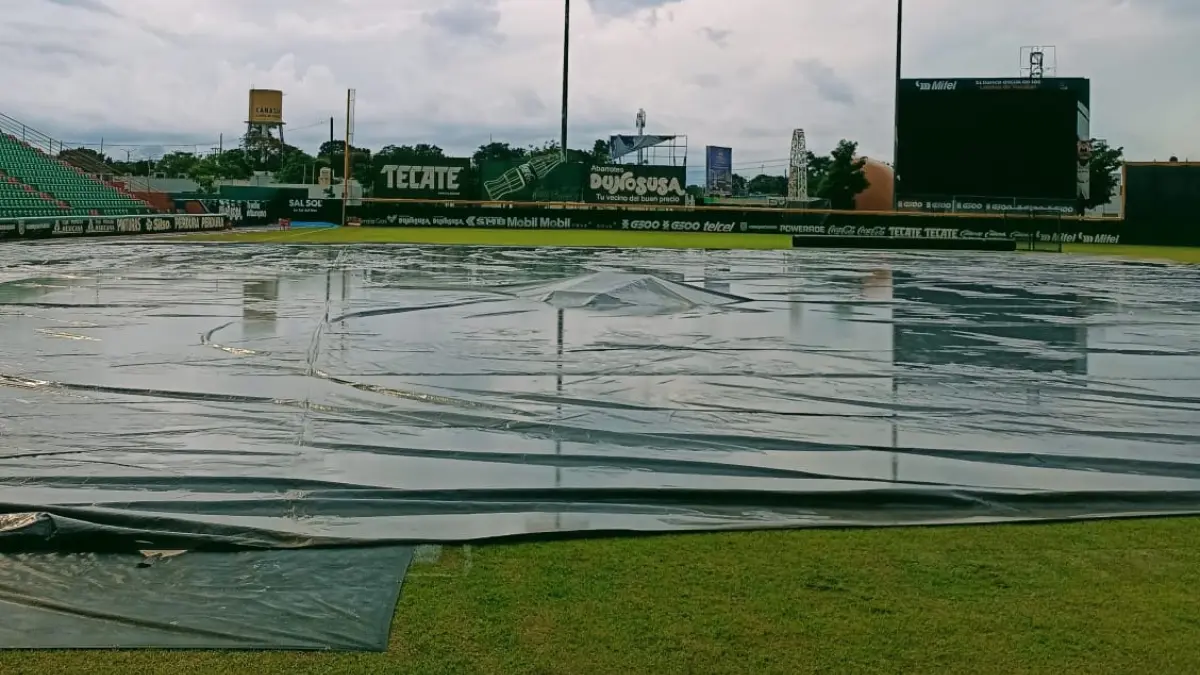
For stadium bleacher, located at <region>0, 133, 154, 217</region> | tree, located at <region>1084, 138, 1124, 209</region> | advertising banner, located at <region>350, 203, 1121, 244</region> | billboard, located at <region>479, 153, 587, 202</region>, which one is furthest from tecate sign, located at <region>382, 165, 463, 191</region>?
tree, located at <region>1084, 138, 1124, 209</region>

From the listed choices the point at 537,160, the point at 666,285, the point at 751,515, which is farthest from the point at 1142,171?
the point at 751,515

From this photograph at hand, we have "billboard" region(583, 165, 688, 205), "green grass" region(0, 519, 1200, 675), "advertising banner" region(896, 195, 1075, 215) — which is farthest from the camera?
"billboard" region(583, 165, 688, 205)

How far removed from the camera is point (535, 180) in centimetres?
5328

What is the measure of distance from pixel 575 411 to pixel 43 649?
4.13m

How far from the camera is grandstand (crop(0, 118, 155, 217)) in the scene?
3922 centimetres

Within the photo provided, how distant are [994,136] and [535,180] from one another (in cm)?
2182

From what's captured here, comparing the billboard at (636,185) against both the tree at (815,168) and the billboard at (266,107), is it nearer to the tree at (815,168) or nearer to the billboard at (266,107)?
the tree at (815,168)

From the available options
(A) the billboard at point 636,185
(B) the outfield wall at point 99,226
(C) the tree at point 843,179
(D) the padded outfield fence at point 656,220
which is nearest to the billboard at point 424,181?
(D) the padded outfield fence at point 656,220

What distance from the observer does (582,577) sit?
3.99 meters

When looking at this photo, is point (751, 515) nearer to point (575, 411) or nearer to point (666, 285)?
point (575, 411)

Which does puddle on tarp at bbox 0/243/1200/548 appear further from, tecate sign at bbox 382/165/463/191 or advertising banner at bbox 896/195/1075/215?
tecate sign at bbox 382/165/463/191

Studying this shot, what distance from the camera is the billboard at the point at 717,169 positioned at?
7081cm

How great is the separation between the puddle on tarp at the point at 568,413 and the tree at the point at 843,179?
56.4m

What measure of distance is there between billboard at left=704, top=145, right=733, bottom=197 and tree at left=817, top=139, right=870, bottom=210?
20.5 feet
